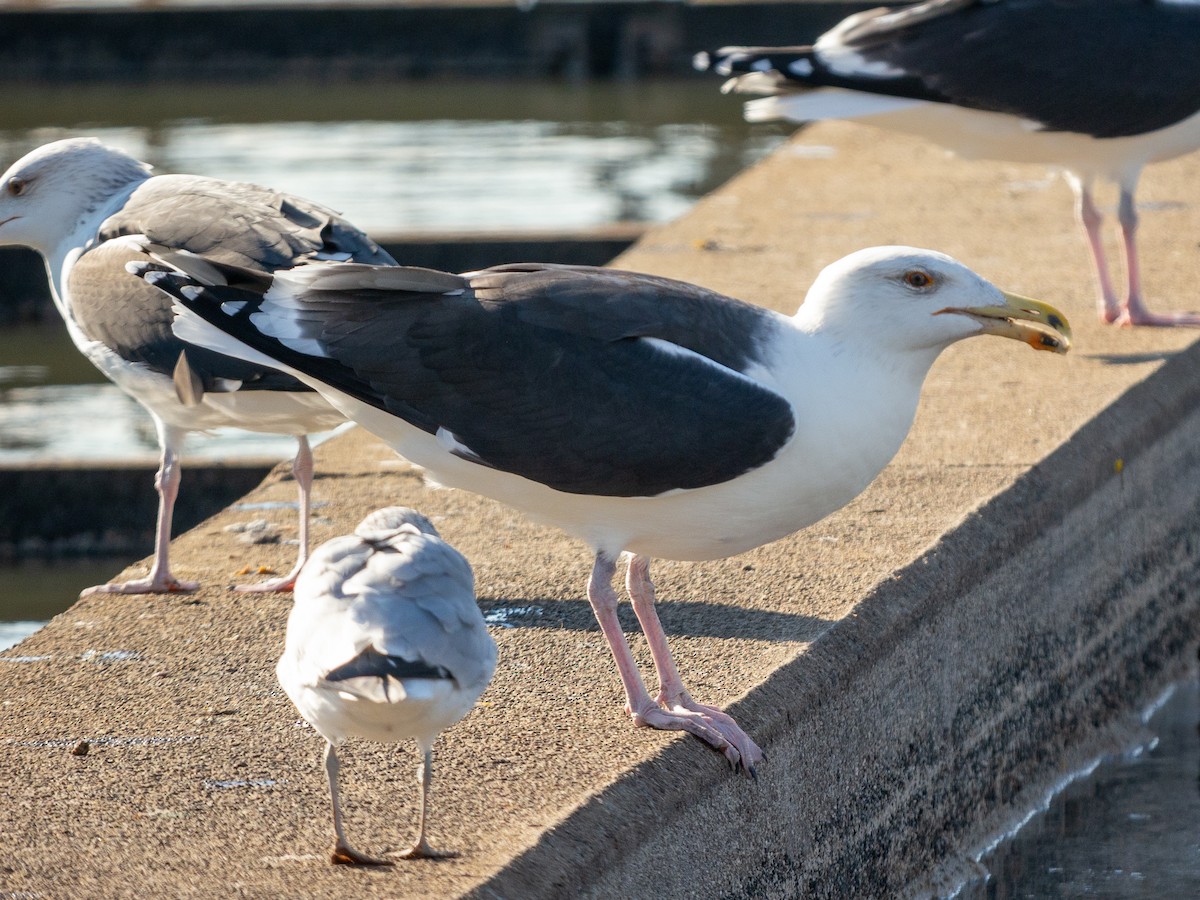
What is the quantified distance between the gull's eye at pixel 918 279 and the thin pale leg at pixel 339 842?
160 centimetres

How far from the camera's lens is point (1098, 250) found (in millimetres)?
7129

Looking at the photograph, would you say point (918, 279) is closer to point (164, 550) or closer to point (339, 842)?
point (339, 842)

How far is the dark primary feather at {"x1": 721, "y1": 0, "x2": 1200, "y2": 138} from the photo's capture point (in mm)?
6941

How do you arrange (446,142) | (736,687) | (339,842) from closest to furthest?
1. (339,842)
2. (736,687)
3. (446,142)

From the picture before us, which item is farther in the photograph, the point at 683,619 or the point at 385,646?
the point at 683,619

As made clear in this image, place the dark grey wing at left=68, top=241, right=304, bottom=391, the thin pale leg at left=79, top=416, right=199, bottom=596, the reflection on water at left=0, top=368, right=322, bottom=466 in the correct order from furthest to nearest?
1. the reflection on water at left=0, top=368, right=322, bottom=466
2. the thin pale leg at left=79, top=416, right=199, bottom=596
3. the dark grey wing at left=68, top=241, right=304, bottom=391

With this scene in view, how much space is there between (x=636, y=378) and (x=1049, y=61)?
12.7 ft

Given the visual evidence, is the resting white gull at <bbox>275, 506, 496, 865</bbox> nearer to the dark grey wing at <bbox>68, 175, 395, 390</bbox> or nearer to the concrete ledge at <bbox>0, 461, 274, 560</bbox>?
the dark grey wing at <bbox>68, 175, 395, 390</bbox>

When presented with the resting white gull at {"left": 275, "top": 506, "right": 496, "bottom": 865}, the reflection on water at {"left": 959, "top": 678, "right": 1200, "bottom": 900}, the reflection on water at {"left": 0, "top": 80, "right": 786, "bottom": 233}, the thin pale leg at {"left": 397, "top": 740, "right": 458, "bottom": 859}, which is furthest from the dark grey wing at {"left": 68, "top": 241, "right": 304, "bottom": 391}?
the reflection on water at {"left": 0, "top": 80, "right": 786, "bottom": 233}

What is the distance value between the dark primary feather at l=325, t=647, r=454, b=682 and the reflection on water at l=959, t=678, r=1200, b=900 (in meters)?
2.36

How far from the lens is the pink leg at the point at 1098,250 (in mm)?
7000

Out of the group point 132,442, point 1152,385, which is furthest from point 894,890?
point 132,442

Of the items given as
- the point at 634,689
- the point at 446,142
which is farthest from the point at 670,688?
the point at 446,142

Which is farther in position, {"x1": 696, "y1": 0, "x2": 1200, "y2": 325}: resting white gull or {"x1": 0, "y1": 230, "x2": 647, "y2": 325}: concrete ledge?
{"x1": 0, "y1": 230, "x2": 647, "y2": 325}: concrete ledge
